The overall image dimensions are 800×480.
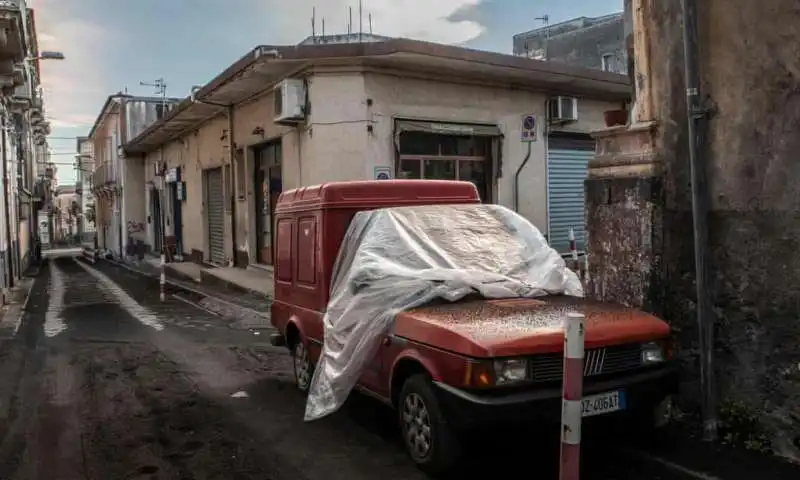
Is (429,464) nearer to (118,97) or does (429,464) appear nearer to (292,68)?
(292,68)

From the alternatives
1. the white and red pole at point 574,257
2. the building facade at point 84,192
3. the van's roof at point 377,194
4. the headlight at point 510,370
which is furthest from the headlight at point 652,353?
the building facade at point 84,192

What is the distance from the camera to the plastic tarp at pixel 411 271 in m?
5.17

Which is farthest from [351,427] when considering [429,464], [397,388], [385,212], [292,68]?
[292,68]

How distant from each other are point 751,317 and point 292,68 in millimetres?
10155

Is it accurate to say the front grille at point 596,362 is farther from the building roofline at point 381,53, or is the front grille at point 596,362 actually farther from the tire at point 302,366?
the building roofline at point 381,53

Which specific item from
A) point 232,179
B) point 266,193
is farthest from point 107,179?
point 266,193

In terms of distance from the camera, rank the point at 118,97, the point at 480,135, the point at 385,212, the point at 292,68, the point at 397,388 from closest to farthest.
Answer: the point at 397,388 → the point at 385,212 → the point at 292,68 → the point at 480,135 → the point at 118,97

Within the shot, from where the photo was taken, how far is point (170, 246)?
2511 centimetres

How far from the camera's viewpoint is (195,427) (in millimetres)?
5738

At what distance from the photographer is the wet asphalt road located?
4.72 meters

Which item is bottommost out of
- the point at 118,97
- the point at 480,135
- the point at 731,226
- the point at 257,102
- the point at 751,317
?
the point at 751,317

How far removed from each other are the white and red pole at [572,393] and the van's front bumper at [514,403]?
0.45 m

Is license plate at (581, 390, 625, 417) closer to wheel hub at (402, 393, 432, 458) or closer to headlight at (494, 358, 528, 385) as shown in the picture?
headlight at (494, 358, 528, 385)

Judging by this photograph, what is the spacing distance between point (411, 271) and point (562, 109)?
11012mm
